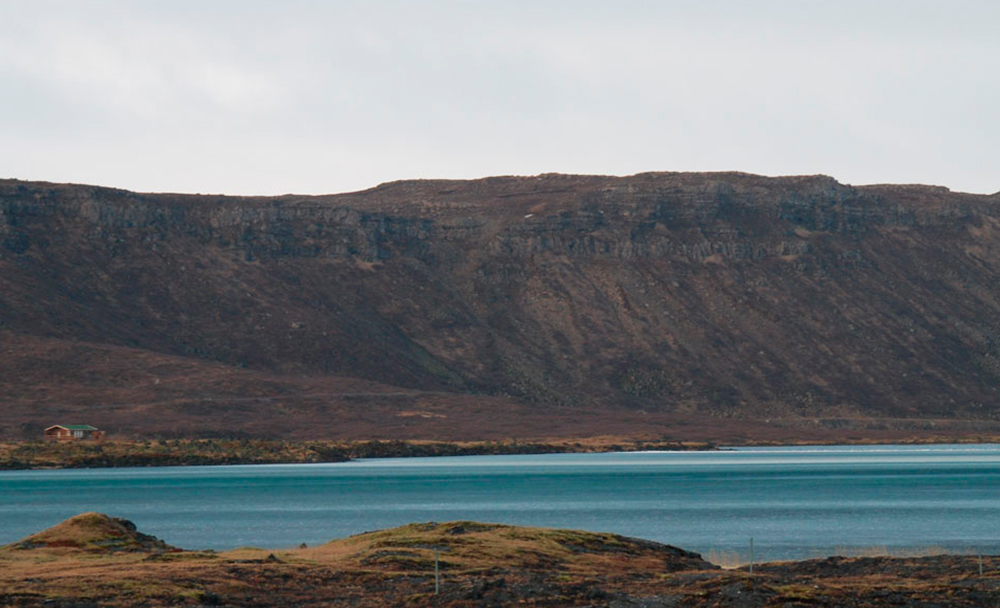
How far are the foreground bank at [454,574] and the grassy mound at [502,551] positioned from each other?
0.07 meters

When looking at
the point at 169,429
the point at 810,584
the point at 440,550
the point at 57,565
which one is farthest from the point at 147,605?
the point at 169,429

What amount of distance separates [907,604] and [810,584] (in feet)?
15.2

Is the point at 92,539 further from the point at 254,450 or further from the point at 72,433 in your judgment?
the point at 72,433

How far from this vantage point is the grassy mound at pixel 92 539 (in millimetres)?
48688

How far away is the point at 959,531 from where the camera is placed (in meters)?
66.8

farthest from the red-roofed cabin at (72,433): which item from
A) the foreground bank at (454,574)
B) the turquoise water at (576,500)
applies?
the foreground bank at (454,574)

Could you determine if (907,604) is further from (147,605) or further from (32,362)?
(32,362)

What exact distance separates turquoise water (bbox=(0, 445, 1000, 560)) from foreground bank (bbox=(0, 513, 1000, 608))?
10.1 meters

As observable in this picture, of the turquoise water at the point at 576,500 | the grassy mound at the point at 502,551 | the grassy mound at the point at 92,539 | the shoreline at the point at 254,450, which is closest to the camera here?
the grassy mound at the point at 502,551

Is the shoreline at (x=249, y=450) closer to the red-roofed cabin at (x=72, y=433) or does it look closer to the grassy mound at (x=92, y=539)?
the red-roofed cabin at (x=72, y=433)

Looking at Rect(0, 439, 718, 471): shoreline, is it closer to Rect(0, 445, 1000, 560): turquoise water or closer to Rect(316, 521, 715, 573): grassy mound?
Rect(0, 445, 1000, 560): turquoise water

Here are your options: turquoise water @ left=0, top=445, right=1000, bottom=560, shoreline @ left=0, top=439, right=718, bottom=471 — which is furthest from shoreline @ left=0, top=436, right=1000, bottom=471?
turquoise water @ left=0, top=445, right=1000, bottom=560

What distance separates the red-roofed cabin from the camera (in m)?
169

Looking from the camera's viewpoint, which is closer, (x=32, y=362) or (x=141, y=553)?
(x=141, y=553)
